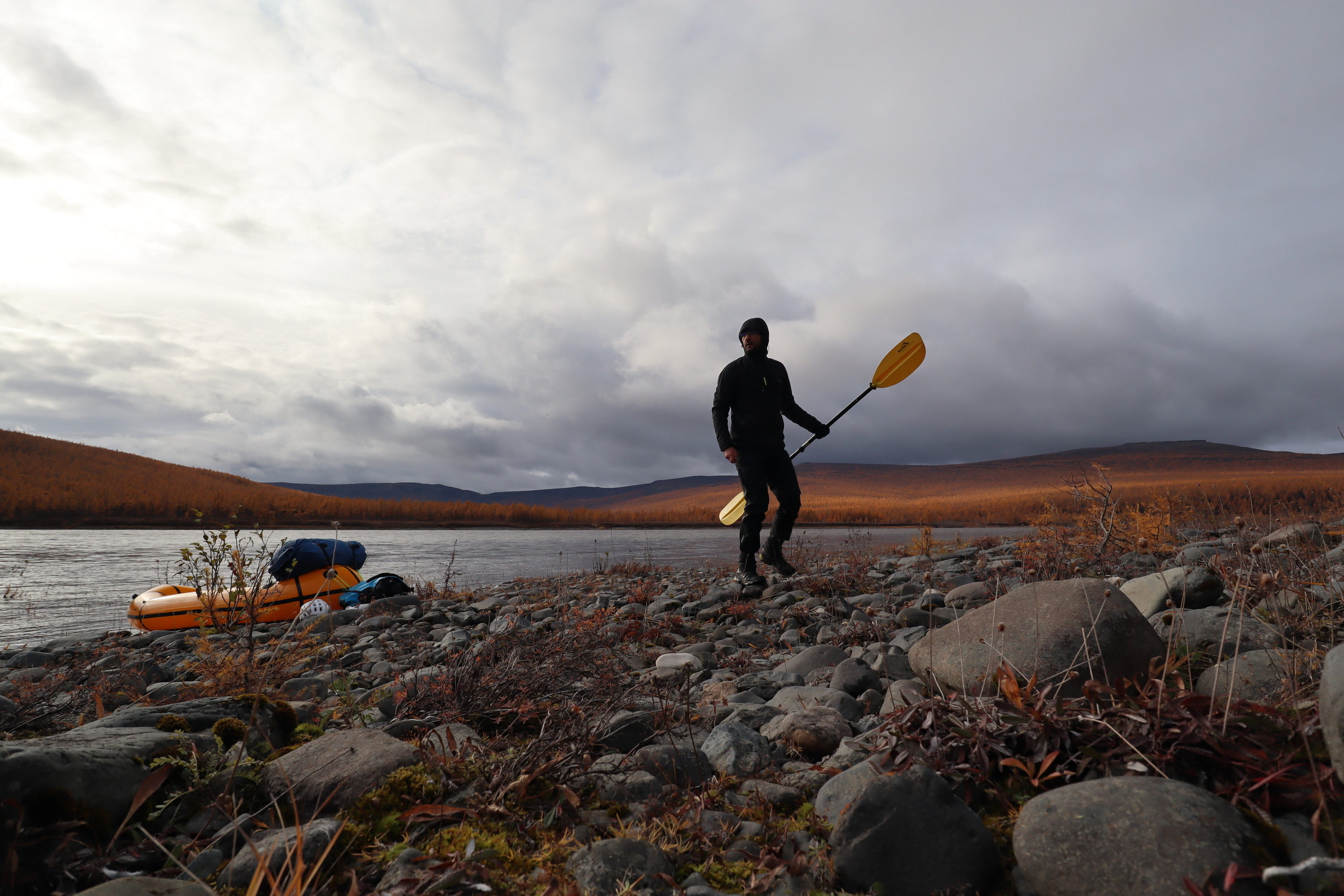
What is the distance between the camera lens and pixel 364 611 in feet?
25.2

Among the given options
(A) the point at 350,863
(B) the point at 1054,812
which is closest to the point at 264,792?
(A) the point at 350,863

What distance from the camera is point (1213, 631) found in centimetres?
306

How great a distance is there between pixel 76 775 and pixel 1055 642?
149 inches

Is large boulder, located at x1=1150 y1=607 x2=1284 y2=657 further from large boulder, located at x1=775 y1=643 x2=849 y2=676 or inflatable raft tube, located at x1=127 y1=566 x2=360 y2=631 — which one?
inflatable raft tube, located at x1=127 y1=566 x2=360 y2=631

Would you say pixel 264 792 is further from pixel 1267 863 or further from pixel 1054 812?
pixel 1267 863

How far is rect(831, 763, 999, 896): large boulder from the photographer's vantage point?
66.4 inches

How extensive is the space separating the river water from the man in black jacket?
2.94 metres

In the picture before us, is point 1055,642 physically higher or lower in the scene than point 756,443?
lower

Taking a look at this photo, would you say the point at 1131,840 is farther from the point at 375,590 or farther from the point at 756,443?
the point at 375,590

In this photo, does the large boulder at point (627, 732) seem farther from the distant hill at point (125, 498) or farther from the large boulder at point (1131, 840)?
the distant hill at point (125, 498)

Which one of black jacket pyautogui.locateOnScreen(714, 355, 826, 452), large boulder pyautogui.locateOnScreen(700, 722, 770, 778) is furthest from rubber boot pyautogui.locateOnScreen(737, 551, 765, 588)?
large boulder pyautogui.locateOnScreen(700, 722, 770, 778)

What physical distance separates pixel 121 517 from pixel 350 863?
32.0 meters

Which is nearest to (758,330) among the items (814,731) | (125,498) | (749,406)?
(749,406)

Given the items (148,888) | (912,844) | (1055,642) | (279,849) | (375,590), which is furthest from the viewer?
(375,590)
